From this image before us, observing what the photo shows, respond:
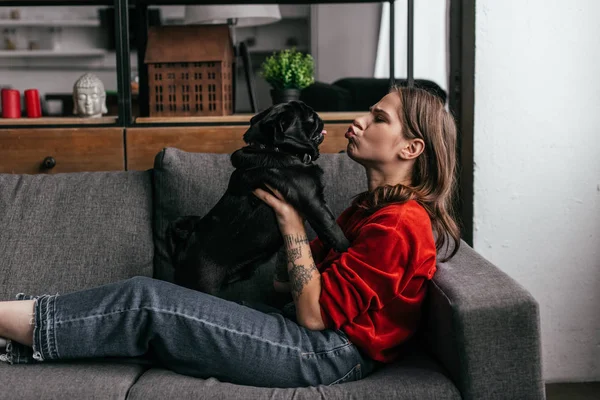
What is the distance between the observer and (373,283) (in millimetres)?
1472

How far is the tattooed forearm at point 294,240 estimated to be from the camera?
1563 mm

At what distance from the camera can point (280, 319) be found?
1.57 meters

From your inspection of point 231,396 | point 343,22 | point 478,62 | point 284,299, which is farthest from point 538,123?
point 343,22

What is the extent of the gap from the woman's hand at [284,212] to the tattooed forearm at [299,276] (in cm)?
9

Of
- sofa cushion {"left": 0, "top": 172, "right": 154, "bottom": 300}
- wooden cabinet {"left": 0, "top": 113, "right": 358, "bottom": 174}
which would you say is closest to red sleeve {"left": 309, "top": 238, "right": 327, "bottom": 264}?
sofa cushion {"left": 0, "top": 172, "right": 154, "bottom": 300}

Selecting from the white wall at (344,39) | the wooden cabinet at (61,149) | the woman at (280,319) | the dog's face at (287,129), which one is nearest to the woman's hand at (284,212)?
the woman at (280,319)

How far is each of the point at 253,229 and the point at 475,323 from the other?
21.4 inches

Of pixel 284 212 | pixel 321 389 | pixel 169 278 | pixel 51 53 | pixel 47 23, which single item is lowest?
pixel 321 389

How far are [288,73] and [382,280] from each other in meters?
1.24

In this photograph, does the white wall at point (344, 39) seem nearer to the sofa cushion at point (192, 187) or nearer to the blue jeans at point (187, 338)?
the sofa cushion at point (192, 187)

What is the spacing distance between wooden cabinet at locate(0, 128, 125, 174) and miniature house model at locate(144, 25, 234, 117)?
197 millimetres

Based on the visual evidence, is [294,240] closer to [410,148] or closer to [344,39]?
[410,148]

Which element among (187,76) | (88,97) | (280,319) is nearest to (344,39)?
(187,76)

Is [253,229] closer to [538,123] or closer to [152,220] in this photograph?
[152,220]
